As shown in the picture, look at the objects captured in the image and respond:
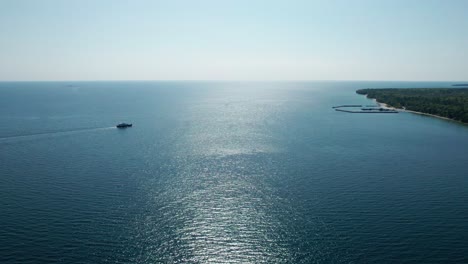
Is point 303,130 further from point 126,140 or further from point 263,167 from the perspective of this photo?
point 126,140

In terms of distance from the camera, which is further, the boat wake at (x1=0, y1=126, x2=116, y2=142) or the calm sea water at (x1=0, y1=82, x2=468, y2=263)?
the boat wake at (x1=0, y1=126, x2=116, y2=142)

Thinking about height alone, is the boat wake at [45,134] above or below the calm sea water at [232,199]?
above

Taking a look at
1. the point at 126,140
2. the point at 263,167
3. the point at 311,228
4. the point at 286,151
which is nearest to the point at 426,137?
the point at 286,151

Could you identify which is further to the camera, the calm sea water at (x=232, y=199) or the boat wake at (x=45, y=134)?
the boat wake at (x=45, y=134)

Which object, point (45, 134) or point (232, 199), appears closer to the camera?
point (232, 199)

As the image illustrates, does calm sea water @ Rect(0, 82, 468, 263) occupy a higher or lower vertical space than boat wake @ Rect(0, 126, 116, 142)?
lower

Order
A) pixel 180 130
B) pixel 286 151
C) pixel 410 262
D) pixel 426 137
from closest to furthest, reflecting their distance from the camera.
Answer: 1. pixel 410 262
2. pixel 286 151
3. pixel 426 137
4. pixel 180 130

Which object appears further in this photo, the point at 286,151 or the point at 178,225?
the point at 286,151

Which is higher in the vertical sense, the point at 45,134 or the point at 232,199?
the point at 45,134
